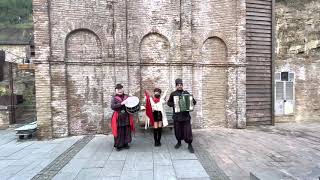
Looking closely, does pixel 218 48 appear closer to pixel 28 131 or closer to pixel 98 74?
pixel 98 74

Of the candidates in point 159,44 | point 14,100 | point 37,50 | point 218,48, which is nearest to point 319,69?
point 218,48

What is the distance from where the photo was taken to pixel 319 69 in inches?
528

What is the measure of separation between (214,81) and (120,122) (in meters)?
4.58

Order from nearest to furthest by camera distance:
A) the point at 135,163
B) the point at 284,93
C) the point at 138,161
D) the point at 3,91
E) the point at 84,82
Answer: the point at 135,163, the point at 138,161, the point at 84,82, the point at 284,93, the point at 3,91

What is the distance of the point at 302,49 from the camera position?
1331cm

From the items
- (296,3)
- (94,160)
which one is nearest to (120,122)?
(94,160)

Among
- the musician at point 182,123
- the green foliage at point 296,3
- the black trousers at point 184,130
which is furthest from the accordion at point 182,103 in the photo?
the green foliage at point 296,3

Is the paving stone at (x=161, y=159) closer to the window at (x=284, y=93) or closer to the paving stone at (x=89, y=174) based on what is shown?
the paving stone at (x=89, y=174)

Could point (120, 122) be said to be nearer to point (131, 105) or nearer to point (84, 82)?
point (131, 105)

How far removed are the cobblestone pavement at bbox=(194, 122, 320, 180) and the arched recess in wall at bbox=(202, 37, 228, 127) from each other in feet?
1.94

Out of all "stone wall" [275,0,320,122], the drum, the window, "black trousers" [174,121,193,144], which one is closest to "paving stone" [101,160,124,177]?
the drum

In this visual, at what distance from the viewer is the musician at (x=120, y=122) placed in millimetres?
8781

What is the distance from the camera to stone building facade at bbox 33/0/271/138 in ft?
33.9

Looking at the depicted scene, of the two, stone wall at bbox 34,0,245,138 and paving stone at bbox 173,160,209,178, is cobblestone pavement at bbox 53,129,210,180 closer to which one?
paving stone at bbox 173,160,209,178
